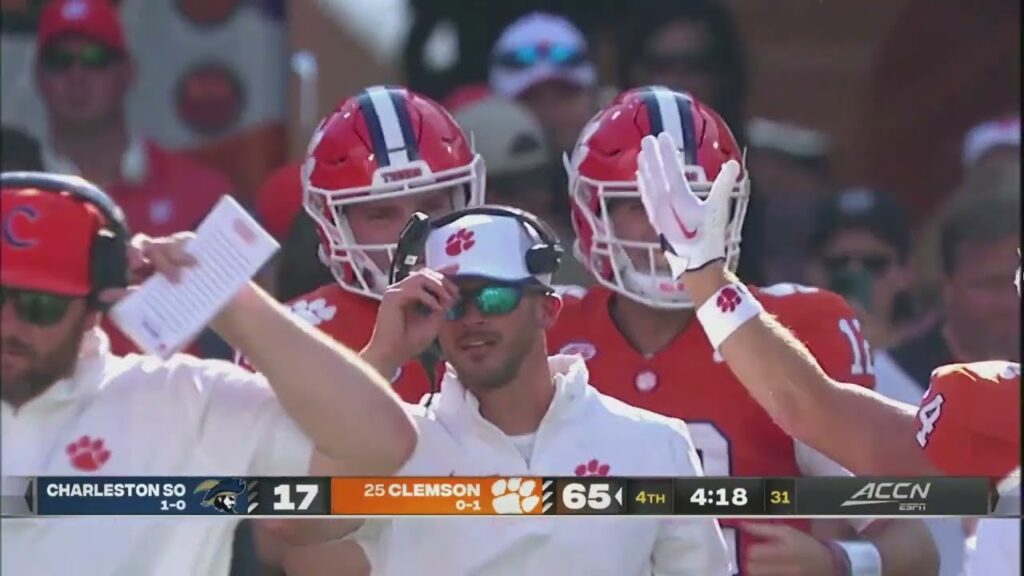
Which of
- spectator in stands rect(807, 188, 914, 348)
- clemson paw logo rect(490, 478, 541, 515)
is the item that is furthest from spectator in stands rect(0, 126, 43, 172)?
spectator in stands rect(807, 188, 914, 348)

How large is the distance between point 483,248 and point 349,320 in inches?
8.3

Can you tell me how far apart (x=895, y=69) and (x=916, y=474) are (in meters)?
0.55

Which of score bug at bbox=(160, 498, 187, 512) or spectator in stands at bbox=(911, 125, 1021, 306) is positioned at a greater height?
spectator in stands at bbox=(911, 125, 1021, 306)

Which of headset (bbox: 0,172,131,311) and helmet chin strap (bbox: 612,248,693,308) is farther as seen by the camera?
helmet chin strap (bbox: 612,248,693,308)

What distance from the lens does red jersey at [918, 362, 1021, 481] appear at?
3539mm

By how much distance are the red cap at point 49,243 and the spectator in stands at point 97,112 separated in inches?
1.8

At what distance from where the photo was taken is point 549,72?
140 inches

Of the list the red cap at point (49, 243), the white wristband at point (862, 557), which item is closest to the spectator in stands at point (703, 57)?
the white wristband at point (862, 557)

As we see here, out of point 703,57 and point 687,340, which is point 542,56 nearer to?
point 703,57

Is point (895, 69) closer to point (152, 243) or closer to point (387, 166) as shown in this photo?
point (387, 166)

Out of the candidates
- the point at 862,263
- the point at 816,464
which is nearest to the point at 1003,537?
the point at 816,464

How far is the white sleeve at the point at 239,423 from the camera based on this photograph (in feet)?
11.6

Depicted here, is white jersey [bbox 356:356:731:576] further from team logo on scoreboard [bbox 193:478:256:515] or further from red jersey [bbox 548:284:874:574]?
team logo on scoreboard [bbox 193:478:256:515]

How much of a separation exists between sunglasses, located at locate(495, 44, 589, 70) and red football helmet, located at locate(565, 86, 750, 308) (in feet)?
0.26
